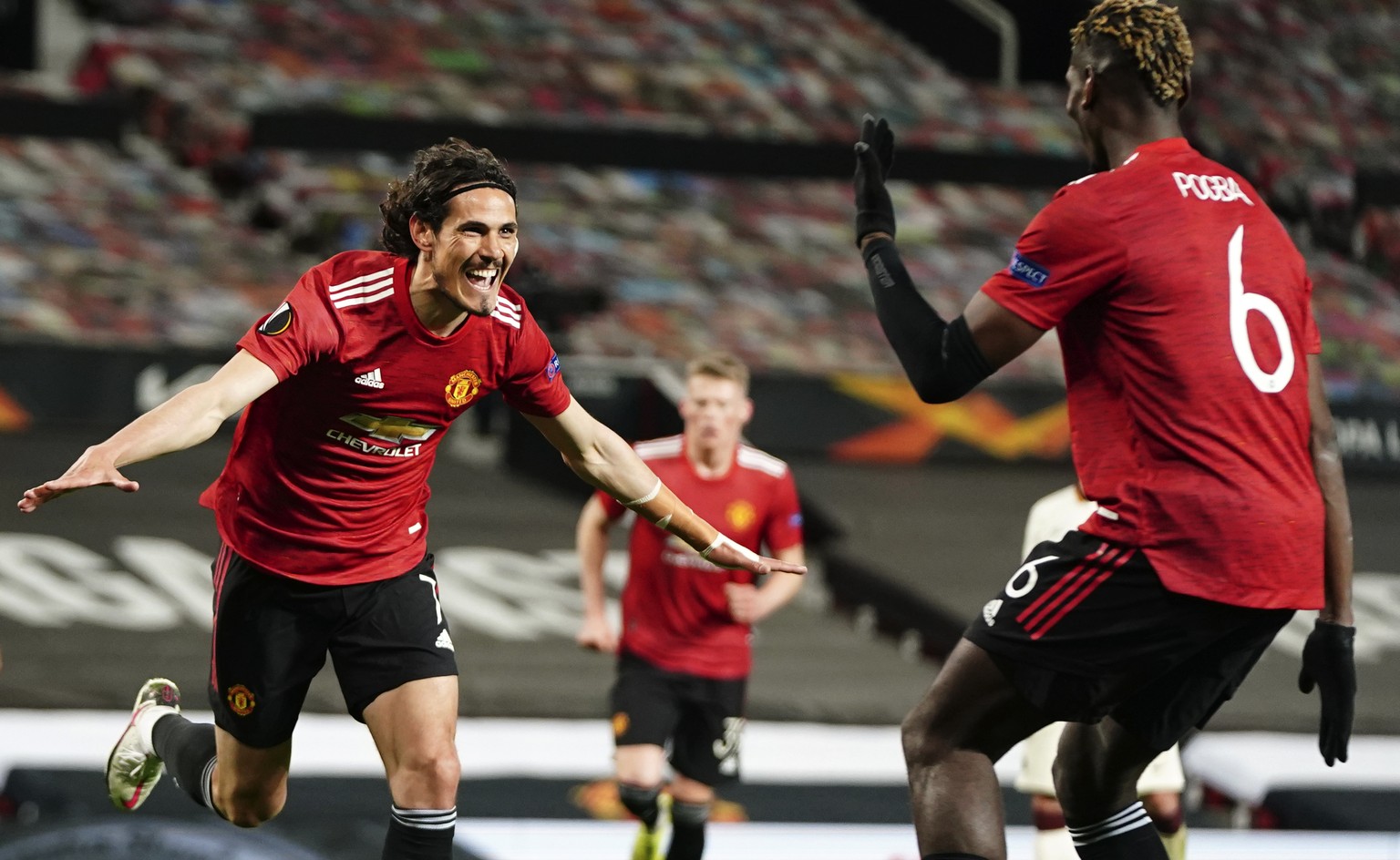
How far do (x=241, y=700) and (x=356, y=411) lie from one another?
83 cm

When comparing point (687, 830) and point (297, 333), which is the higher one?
point (297, 333)

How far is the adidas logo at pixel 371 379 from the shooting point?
12.8 ft

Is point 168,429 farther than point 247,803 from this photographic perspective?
No

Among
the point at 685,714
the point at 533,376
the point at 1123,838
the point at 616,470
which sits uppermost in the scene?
the point at 533,376

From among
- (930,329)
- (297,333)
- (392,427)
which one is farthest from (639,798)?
(930,329)

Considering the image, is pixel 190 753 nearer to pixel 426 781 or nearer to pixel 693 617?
pixel 426 781

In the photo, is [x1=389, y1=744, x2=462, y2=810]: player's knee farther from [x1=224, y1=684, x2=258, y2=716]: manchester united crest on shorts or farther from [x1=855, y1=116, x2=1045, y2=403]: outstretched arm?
[x1=855, y1=116, x2=1045, y2=403]: outstretched arm

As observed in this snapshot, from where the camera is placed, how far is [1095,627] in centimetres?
320

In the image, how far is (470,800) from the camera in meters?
6.16

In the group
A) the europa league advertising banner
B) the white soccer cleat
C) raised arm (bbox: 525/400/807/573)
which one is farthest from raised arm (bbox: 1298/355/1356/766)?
the europa league advertising banner

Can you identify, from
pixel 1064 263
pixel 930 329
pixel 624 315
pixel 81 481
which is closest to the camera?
pixel 81 481

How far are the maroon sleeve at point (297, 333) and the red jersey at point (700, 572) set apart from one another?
8.25 ft

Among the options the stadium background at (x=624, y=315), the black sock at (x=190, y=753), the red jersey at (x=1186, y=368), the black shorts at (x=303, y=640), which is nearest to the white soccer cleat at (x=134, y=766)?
the black sock at (x=190, y=753)

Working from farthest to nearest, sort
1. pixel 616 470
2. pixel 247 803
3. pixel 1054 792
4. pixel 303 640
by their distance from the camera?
pixel 1054 792
pixel 247 803
pixel 303 640
pixel 616 470
